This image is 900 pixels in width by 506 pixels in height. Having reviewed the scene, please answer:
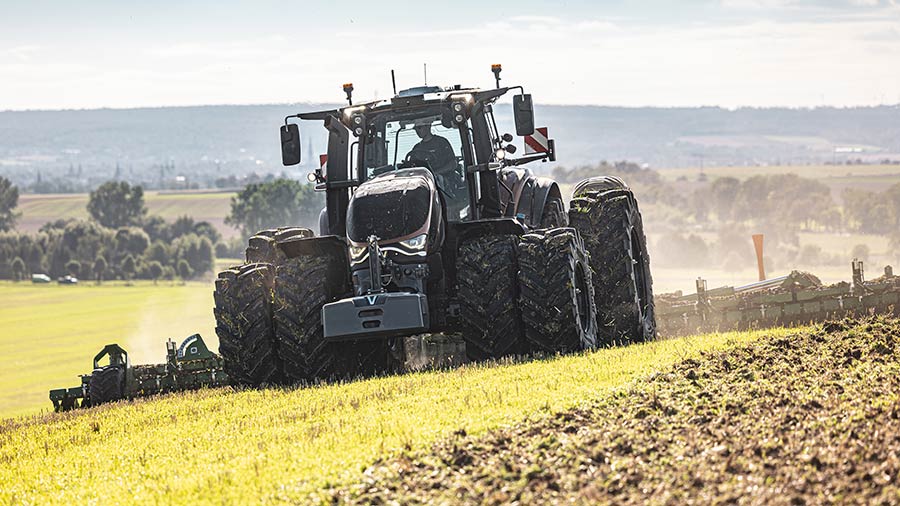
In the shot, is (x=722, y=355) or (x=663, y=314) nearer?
(x=722, y=355)

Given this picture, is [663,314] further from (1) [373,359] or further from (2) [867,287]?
(1) [373,359]

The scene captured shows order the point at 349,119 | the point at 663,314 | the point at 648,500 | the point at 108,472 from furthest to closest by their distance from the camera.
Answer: the point at 663,314 → the point at 349,119 → the point at 108,472 → the point at 648,500

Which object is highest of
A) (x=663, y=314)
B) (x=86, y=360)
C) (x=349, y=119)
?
(x=349, y=119)

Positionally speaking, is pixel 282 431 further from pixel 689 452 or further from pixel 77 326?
pixel 77 326

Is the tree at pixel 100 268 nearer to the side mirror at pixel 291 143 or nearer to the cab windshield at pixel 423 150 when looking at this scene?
the side mirror at pixel 291 143

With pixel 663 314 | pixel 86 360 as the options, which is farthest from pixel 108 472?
pixel 86 360

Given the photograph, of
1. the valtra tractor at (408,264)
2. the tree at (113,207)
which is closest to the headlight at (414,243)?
the valtra tractor at (408,264)

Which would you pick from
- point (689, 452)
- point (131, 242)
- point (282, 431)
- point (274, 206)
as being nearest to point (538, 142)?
point (282, 431)

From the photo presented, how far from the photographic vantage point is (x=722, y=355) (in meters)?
12.4

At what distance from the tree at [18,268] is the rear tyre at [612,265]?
123 metres

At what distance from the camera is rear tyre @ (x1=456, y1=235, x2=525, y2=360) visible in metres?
14.5

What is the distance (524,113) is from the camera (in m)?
15.4

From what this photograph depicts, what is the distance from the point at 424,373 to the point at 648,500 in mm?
7205

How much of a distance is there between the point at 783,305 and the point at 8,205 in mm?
175345
